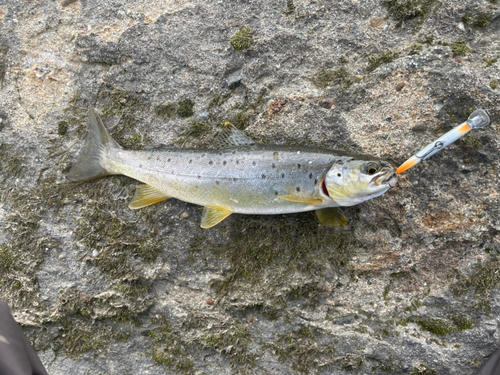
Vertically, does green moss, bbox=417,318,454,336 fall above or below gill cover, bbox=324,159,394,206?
below

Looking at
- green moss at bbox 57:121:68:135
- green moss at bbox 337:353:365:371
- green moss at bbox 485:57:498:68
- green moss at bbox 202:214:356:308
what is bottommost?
green moss at bbox 337:353:365:371

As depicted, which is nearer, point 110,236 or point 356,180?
point 356,180

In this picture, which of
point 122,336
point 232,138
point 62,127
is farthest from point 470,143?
point 62,127

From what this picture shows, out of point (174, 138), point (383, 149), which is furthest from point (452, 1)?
point (174, 138)

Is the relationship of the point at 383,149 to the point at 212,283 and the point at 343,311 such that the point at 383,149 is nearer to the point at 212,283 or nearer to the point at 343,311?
the point at 343,311

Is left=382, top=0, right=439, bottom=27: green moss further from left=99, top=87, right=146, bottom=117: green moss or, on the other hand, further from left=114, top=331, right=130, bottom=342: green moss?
left=114, top=331, right=130, bottom=342: green moss

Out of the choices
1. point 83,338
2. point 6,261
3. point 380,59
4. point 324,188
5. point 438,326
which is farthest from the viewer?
point 6,261

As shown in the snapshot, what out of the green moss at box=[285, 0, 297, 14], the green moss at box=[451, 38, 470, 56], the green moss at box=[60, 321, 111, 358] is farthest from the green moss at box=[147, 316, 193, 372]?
the green moss at box=[451, 38, 470, 56]

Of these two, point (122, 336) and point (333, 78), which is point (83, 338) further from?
point (333, 78)
